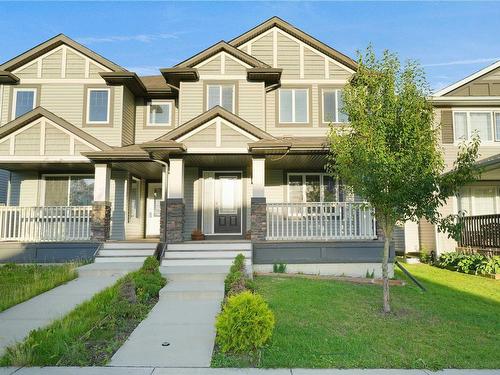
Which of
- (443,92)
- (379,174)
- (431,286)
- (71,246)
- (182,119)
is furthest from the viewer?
(443,92)

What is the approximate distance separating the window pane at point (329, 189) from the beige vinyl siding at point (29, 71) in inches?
458

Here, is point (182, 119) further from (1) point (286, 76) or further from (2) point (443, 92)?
(2) point (443, 92)

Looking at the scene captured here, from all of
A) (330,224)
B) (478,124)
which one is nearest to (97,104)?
(330,224)

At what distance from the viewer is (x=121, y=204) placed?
1391cm

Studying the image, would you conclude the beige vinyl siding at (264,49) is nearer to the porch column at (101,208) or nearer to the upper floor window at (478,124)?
the porch column at (101,208)

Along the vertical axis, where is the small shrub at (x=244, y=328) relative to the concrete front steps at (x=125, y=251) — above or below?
below

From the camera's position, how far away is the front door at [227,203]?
13609 mm

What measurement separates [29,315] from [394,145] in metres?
7.20

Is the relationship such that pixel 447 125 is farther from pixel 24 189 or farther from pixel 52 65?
pixel 24 189

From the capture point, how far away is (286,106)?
554 inches

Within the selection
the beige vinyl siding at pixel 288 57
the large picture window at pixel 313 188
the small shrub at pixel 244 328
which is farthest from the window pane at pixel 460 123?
the small shrub at pixel 244 328

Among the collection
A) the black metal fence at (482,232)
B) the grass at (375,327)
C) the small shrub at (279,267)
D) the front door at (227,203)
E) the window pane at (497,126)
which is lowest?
the grass at (375,327)

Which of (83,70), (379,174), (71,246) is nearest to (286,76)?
(83,70)

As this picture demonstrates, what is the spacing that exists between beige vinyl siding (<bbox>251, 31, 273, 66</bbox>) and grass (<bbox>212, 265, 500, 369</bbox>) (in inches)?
350
